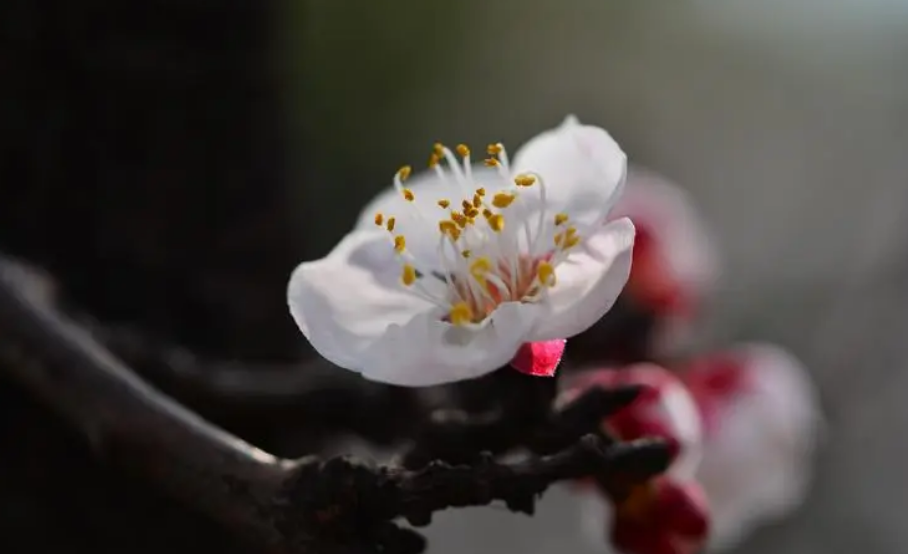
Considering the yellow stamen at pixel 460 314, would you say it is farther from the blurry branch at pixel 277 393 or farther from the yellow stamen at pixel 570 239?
the blurry branch at pixel 277 393

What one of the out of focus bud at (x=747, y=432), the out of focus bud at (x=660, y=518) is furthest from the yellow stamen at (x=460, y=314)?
the out of focus bud at (x=747, y=432)

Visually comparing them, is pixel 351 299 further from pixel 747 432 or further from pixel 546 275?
pixel 747 432

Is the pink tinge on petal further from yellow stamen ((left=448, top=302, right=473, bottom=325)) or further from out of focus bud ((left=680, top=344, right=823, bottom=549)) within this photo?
out of focus bud ((left=680, top=344, right=823, bottom=549))

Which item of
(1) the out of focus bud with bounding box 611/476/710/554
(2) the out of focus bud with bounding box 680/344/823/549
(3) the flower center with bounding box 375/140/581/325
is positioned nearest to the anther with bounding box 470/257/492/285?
(3) the flower center with bounding box 375/140/581/325

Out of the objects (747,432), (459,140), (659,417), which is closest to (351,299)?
(659,417)

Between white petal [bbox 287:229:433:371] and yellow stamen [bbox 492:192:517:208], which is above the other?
yellow stamen [bbox 492:192:517:208]

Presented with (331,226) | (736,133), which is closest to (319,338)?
(331,226)
